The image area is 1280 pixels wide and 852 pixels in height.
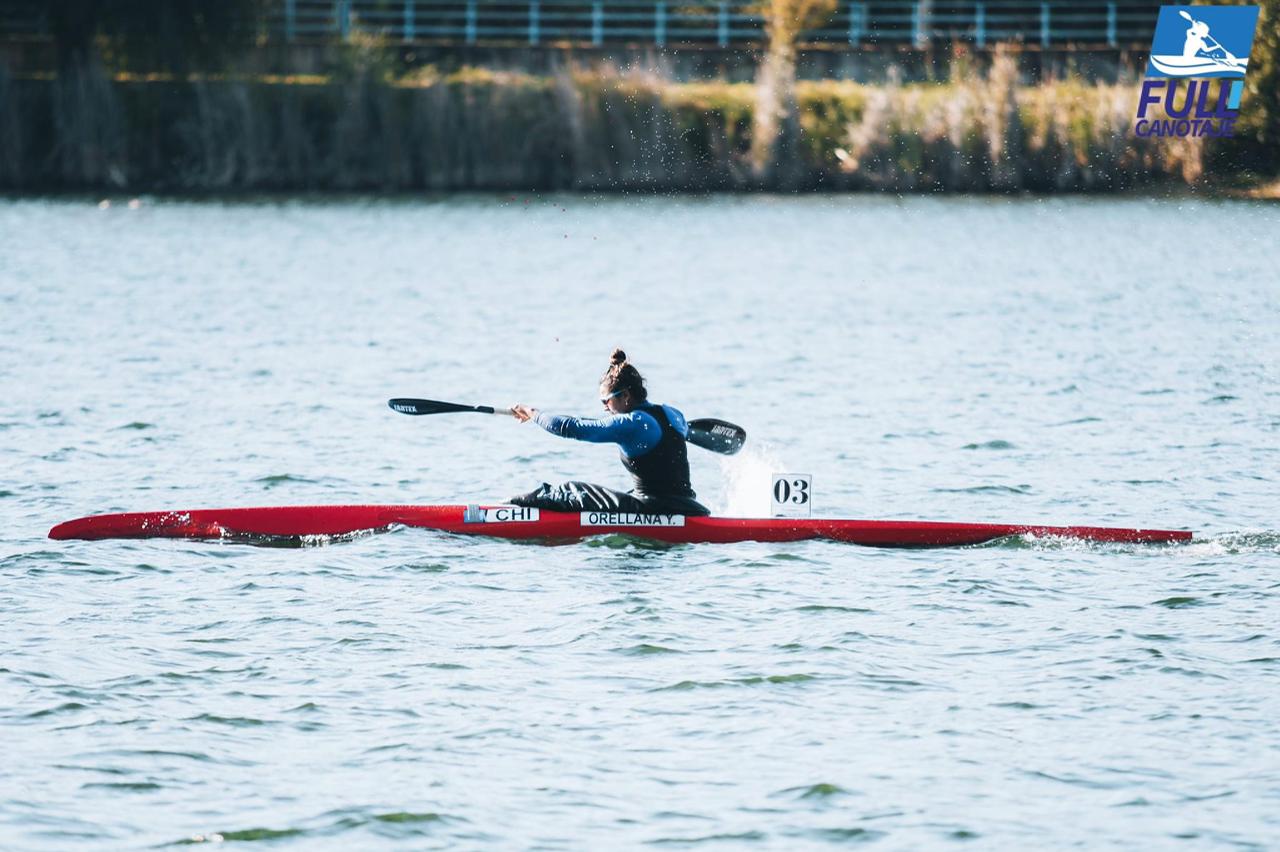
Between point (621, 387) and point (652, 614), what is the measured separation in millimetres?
1930

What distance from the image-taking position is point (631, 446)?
43.5 feet

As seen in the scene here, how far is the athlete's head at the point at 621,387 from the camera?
1305 centimetres

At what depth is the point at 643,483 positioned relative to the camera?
13.5m

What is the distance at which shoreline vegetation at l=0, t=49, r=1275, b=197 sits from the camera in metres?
40.7

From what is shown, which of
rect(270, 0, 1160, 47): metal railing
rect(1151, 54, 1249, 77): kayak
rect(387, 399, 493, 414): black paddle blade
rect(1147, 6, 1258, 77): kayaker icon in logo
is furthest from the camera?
rect(270, 0, 1160, 47): metal railing

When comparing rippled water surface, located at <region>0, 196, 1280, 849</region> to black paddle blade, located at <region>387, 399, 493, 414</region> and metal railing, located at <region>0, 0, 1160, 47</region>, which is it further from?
metal railing, located at <region>0, 0, 1160, 47</region>

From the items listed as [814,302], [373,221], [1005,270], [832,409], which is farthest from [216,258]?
[832,409]

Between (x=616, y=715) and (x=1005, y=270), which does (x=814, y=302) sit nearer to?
(x=1005, y=270)

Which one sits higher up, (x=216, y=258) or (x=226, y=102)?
(x=226, y=102)

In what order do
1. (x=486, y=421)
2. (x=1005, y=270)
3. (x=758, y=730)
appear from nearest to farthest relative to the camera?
1. (x=758, y=730)
2. (x=486, y=421)
3. (x=1005, y=270)

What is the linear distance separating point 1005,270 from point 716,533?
22.4 meters

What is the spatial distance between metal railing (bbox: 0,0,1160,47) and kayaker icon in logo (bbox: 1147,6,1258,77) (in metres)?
6.04

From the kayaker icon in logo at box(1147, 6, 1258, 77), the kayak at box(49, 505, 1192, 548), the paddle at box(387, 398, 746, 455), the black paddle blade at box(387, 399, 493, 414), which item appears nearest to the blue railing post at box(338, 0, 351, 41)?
the kayaker icon in logo at box(1147, 6, 1258, 77)

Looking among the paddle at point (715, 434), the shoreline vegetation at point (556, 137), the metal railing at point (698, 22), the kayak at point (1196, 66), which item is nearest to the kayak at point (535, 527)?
the paddle at point (715, 434)
